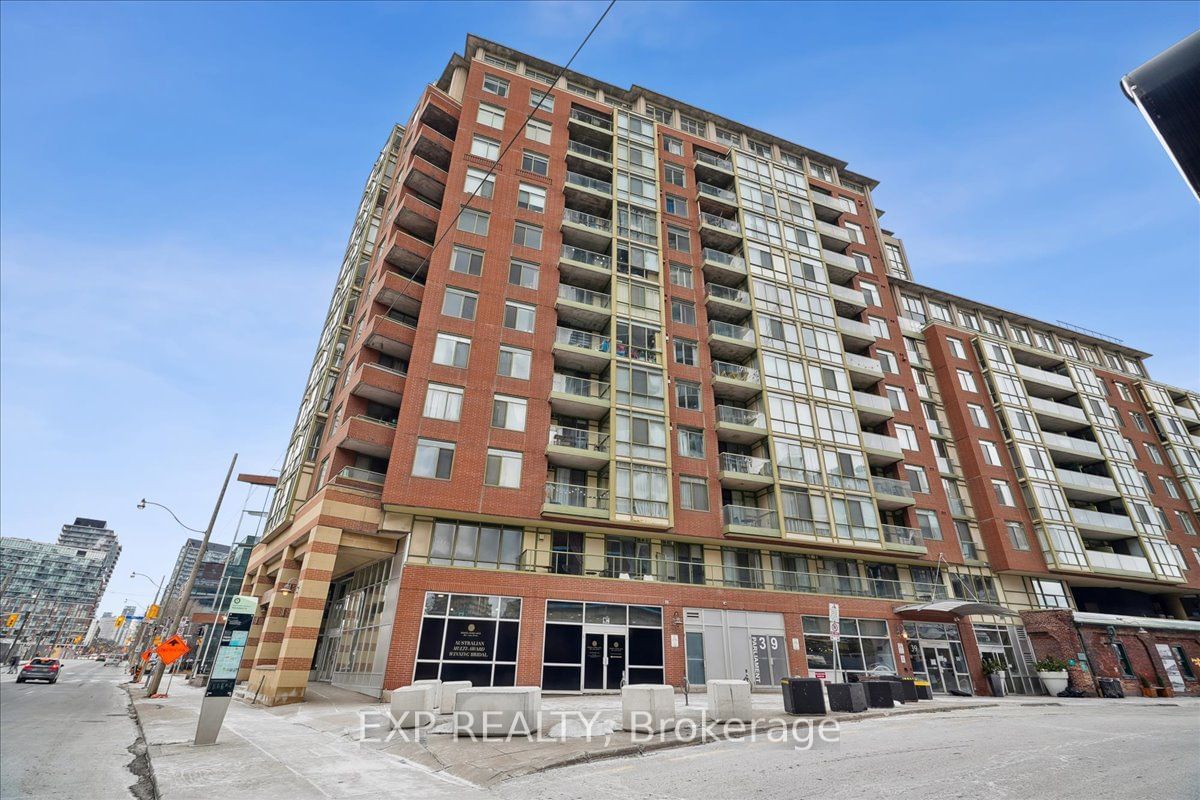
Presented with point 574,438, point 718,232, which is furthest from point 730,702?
point 718,232

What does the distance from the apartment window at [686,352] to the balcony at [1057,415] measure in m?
28.6

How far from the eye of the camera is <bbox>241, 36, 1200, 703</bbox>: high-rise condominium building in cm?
2347

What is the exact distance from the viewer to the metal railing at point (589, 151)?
35469 mm

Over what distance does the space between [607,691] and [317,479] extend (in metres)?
17.1

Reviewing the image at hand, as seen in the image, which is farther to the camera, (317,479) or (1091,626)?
(1091,626)

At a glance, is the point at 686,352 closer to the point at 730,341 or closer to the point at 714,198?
the point at 730,341

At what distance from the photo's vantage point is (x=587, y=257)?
104ft

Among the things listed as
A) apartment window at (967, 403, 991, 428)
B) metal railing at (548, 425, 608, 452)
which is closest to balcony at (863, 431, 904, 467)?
apartment window at (967, 403, 991, 428)

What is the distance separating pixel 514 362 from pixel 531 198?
10.5 m

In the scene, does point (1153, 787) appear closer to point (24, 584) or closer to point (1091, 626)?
point (1091, 626)

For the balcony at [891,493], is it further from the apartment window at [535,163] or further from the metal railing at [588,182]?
the apartment window at [535,163]

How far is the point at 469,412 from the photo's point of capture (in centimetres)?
2522

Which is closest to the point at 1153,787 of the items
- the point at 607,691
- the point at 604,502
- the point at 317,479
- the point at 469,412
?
the point at 607,691

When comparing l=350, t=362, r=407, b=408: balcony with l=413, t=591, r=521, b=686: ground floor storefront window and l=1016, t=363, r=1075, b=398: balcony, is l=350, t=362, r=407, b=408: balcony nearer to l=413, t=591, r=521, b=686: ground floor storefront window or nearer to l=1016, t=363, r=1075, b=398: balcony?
l=413, t=591, r=521, b=686: ground floor storefront window
